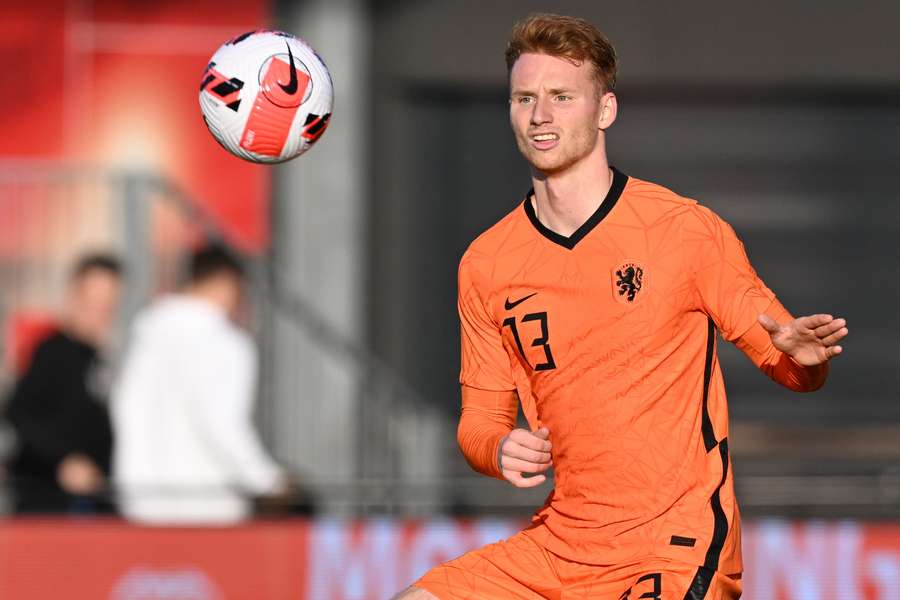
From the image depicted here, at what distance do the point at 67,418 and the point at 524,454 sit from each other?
5.25 m

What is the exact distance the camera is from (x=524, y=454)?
15.2 ft

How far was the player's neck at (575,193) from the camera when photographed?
16.8 feet

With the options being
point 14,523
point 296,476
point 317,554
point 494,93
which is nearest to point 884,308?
point 494,93

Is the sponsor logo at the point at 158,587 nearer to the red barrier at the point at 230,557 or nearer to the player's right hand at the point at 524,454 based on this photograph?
the red barrier at the point at 230,557

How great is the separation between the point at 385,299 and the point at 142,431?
4555 millimetres

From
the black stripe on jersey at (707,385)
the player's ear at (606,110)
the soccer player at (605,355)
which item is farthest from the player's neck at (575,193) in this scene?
the black stripe on jersey at (707,385)

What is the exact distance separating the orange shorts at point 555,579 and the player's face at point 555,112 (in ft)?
4.05

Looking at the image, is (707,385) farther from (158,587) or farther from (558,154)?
(158,587)

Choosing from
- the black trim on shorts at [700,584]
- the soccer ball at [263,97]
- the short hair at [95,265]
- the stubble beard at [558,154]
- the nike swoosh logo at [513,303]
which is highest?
the soccer ball at [263,97]

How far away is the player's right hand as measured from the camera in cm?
463

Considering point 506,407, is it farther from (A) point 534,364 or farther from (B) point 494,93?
(B) point 494,93

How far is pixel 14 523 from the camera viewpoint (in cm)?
901

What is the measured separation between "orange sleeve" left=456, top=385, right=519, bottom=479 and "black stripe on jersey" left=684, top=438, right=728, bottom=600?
698 millimetres

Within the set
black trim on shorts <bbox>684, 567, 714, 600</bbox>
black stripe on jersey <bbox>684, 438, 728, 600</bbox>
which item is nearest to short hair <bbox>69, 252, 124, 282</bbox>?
black stripe on jersey <bbox>684, 438, 728, 600</bbox>
